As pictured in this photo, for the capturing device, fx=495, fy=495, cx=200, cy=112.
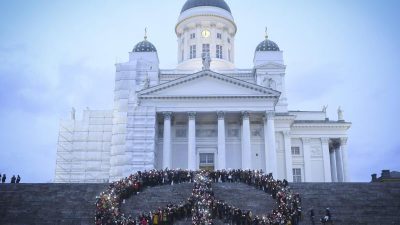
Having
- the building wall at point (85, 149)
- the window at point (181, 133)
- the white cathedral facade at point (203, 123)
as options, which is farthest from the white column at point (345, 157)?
the building wall at point (85, 149)

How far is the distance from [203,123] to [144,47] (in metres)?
12.7

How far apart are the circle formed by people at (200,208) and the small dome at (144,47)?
78.9 feet

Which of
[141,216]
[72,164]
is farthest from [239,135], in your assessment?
[141,216]

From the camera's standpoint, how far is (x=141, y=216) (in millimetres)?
21922

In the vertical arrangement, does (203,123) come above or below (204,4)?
below

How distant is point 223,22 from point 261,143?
19061 mm

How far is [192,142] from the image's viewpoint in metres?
39.2

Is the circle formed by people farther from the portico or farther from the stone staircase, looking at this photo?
the portico

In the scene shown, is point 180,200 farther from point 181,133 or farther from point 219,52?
point 219,52

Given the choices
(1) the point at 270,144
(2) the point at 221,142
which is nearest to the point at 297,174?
(1) the point at 270,144

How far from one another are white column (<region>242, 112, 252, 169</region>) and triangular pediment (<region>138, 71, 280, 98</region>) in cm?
198

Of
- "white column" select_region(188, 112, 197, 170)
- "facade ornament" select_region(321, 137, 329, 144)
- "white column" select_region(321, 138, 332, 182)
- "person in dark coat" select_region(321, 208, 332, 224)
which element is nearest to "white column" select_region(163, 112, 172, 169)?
"white column" select_region(188, 112, 197, 170)

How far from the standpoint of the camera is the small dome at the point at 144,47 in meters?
50.6

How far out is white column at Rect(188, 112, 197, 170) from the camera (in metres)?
38.8
